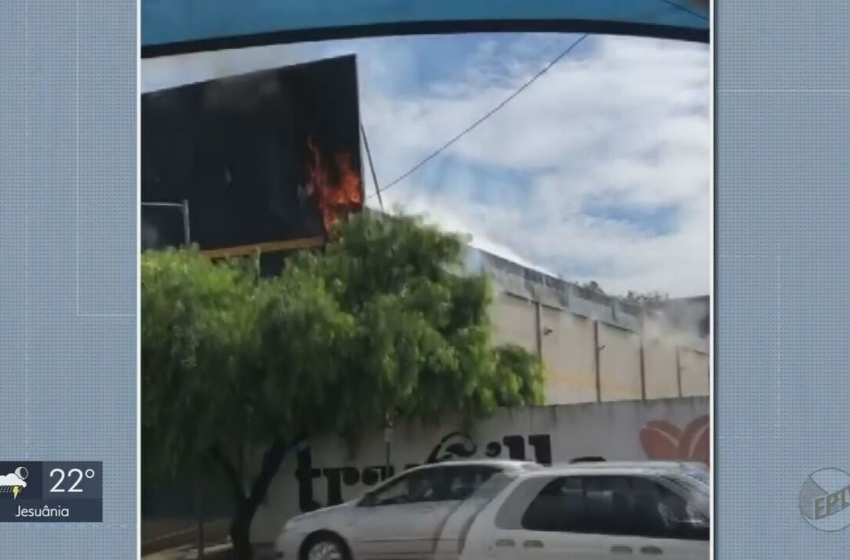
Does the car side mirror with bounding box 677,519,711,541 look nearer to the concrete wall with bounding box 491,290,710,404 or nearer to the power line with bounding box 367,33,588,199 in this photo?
the concrete wall with bounding box 491,290,710,404

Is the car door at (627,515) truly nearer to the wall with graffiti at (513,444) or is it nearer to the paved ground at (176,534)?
the wall with graffiti at (513,444)

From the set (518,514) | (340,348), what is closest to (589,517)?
(518,514)

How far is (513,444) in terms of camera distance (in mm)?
5188

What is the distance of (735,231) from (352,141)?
1.90 metres

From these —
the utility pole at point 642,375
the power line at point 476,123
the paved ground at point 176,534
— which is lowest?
the paved ground at point 176,534

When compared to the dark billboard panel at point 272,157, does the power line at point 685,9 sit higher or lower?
higher

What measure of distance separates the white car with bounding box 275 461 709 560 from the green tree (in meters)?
0.32

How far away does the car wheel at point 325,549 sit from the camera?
17.1ft

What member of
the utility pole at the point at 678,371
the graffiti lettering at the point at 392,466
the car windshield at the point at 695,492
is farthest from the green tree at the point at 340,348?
the car windshield at the point at 695,492

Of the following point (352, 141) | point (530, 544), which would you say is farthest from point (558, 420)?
point (352, 141)

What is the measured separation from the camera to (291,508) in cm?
524

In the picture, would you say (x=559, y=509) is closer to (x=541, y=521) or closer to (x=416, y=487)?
(x=541, y=521)
